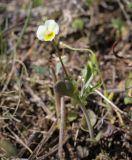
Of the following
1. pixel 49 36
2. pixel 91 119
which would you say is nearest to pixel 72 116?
pixel 91 119

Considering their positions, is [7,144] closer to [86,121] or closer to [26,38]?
[86,121]

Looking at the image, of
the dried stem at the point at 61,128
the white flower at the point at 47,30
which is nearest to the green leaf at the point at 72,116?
the dried stem at the point at 61,128

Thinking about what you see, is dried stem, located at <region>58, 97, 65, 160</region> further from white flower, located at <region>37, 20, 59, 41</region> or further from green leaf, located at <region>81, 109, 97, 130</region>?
white flower, located at <region>37, 20, 59, 41</region>

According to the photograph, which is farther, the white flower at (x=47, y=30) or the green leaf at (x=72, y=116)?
the green leaf at (x=72, y=116)

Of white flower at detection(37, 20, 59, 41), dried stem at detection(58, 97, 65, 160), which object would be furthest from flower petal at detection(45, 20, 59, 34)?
dried stem at detection(58, 97, 65, 160)

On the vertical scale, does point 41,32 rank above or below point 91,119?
above

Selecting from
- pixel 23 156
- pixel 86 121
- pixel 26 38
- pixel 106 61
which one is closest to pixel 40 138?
pixel 23 156

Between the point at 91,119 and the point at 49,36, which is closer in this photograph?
the point at 49,36

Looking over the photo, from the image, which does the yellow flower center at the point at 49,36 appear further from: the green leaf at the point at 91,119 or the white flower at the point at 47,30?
the green leaf at the point at 91,119

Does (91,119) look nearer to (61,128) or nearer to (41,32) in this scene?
(61,128)
